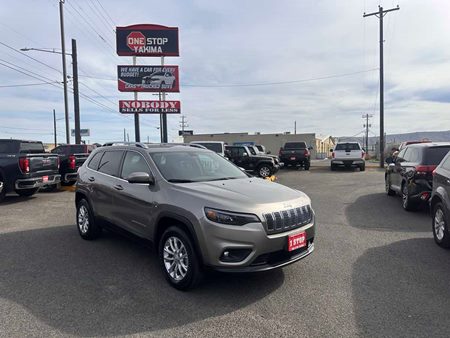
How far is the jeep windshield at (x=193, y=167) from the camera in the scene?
4.92 metres

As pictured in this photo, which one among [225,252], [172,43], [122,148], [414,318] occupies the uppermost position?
[172,43]

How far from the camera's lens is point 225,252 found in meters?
3.90

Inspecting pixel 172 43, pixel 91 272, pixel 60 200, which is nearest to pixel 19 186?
pixel 60 200

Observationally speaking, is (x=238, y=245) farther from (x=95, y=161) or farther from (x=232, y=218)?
(x=95, y=161)

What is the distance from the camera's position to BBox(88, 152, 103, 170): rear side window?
6559 mm

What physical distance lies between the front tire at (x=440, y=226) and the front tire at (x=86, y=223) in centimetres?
566

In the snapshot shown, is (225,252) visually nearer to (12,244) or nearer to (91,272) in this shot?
(91,272)

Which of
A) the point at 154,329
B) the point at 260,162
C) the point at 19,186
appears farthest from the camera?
the point at 260,162

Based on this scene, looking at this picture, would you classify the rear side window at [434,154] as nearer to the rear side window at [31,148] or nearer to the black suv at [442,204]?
Answer: the black suv at [442,204]

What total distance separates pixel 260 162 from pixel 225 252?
14601mm

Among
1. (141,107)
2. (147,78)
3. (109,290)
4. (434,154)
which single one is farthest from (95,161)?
(147,78)

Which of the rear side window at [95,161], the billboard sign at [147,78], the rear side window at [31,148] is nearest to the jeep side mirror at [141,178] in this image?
the rear side window at [95,161]

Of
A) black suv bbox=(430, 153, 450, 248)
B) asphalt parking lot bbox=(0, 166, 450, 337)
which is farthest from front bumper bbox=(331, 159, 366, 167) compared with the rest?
black suv bbox=(430, 153, 450, 248)

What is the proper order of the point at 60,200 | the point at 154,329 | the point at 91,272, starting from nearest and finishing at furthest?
the point at 154,329, the point at 91,272, the point at 60,200
